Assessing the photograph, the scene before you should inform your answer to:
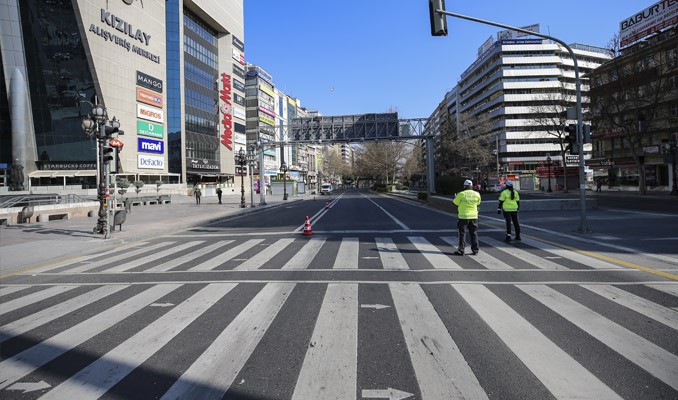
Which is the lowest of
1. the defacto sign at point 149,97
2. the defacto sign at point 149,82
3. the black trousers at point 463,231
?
the black trousers at point 463,231

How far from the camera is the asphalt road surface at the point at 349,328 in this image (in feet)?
10.9

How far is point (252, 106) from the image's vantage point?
94.1 metres

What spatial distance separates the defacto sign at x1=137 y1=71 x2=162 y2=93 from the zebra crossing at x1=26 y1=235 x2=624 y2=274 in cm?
5060

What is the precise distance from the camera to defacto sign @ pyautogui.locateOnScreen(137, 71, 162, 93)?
54.8 meters

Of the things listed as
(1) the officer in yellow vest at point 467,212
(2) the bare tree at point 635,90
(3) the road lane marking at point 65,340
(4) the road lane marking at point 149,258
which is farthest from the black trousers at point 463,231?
(2) the bare tree at point 635,90

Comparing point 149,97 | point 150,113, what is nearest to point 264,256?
point 150,113

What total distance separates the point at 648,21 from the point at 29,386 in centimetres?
6345

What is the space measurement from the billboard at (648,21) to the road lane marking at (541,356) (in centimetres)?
5608

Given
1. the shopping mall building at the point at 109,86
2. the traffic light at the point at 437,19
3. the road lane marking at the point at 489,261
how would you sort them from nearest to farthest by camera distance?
the road lane marking at the point at 489,261 < the traffic light at the point at 437,19 < the shopping mall building at the point at 109,86

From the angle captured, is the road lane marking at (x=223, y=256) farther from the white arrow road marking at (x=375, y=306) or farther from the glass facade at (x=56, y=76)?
the glass facade at (x=56, y=76)

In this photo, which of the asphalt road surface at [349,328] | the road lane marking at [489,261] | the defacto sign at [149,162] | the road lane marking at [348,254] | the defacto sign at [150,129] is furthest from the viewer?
the defacto sign at [150,129]

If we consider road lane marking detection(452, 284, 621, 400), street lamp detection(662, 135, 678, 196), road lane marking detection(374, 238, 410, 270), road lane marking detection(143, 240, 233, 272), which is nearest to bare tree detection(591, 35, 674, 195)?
street lamp detection(662, 135, 678, 196)

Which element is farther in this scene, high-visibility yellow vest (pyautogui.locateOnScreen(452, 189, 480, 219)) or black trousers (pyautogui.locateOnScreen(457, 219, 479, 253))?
Answer: black trousers (pyautogui.locateOnScreen(457, 219, 479, 253))

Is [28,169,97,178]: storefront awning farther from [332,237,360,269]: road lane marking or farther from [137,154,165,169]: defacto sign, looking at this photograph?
[332,237,360,269]: road lane marking
